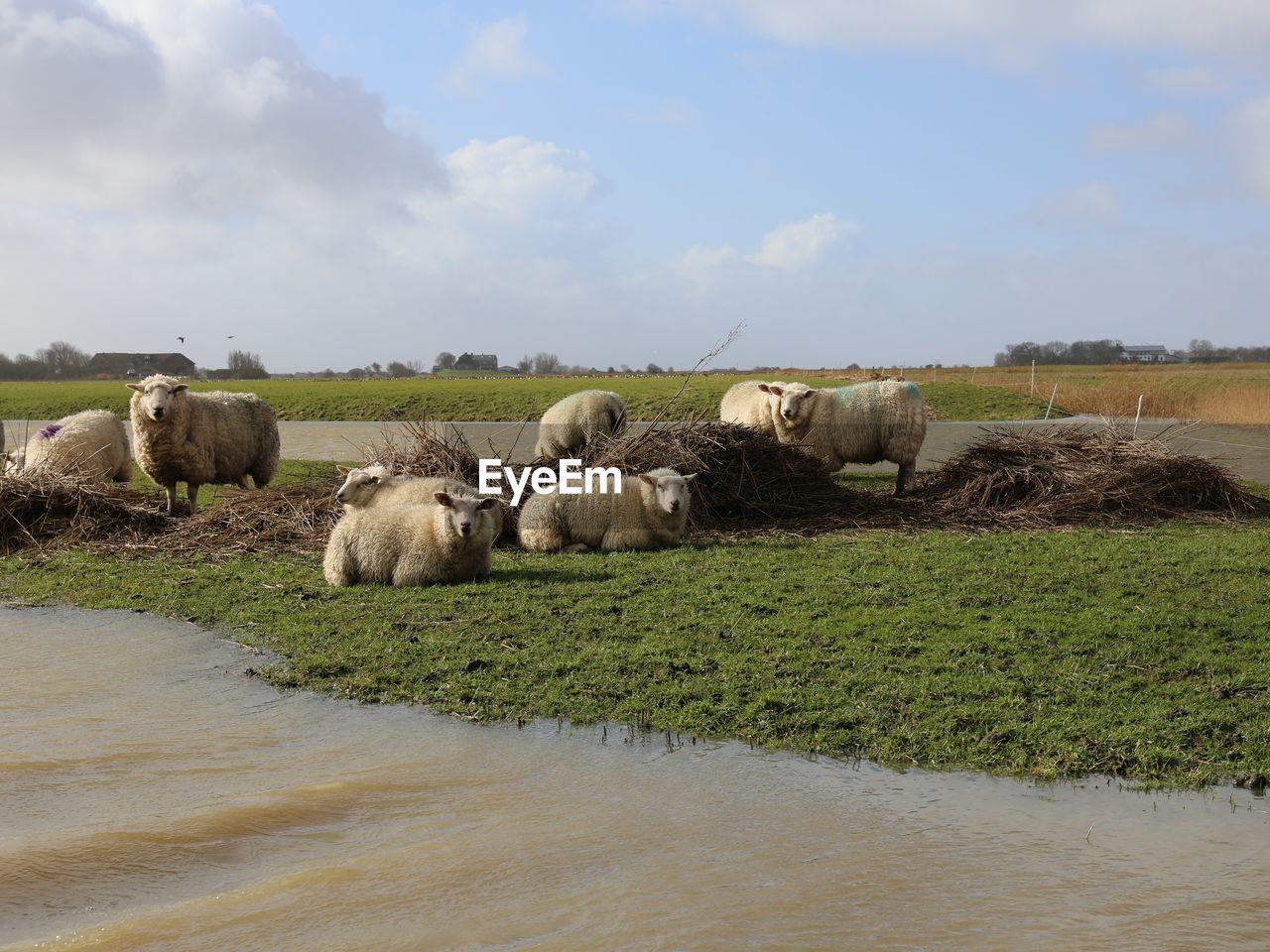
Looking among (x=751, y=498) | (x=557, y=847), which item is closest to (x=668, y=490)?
(x=751, y=498)

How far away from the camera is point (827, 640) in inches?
324

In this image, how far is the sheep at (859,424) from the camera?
17.1 meters

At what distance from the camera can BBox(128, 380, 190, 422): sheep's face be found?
15.1m

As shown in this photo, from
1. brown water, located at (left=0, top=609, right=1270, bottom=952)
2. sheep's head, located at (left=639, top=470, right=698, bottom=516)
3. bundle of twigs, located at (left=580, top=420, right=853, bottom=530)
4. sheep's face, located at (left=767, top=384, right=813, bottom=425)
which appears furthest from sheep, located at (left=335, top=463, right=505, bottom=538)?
sheep's face, located at (left=767, top=384, right=813, bottom=425)

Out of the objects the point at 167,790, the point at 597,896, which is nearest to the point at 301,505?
the point at 167,790

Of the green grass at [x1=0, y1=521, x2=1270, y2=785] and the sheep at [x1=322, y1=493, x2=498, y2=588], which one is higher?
the sheep at [x1=322, y1=493, x2=498, y2=588]

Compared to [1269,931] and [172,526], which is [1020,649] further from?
[172,526]

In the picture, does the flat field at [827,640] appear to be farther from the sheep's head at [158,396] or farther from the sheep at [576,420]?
the sheep at [576,420]

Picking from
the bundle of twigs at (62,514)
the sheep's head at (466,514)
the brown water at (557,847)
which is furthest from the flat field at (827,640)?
the bundle of twigs at (62,514)

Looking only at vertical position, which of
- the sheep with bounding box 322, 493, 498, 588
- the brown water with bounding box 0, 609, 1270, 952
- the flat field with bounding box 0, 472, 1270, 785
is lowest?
the brown water with bounding box 0, 609, 1270, 952

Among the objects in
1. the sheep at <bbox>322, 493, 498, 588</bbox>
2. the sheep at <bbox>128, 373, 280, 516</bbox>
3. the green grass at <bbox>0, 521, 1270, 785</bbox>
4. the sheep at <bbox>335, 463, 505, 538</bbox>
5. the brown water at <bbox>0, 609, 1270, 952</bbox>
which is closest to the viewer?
the brown water at <bbox>0, 609, 1270, 952</bbox>

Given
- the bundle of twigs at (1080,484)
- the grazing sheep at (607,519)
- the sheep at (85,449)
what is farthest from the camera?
the sheep at (85,449)

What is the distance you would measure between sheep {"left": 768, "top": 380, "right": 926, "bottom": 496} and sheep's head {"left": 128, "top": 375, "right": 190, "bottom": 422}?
852 centimetres

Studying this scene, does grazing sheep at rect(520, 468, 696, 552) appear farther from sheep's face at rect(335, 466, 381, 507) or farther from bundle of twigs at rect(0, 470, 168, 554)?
bundle of twigs at rect(0, 470, 168, 554)
